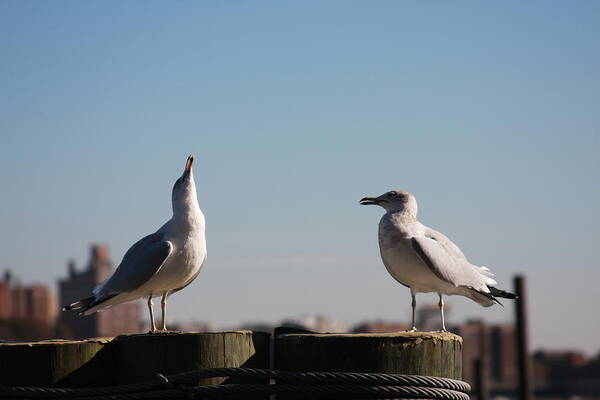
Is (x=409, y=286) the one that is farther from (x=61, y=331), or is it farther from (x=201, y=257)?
(x=61, y=331)

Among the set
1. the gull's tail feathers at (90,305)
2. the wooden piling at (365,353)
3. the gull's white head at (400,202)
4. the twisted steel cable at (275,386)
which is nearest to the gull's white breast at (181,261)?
the gull's tail feathers at (90,305)

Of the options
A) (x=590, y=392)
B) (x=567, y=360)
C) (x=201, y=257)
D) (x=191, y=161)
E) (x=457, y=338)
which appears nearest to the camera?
(x=457, y=338)

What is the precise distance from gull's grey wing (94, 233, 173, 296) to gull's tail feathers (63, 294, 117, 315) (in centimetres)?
4

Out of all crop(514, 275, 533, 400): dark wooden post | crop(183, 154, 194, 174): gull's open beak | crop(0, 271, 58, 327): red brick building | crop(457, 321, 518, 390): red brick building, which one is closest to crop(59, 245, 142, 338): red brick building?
crop(0, 271, 58, 327): red brick building

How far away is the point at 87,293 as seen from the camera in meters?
156

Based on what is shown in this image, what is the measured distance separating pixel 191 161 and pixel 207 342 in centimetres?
282

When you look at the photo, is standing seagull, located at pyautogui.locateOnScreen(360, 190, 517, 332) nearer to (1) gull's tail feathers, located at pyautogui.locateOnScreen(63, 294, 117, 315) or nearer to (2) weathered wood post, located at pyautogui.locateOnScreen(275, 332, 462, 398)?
(1) gull's tail feathers, located at pyautogui.locateOnScreen(63, 294, 117, 315)

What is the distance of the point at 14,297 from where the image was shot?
157 metres

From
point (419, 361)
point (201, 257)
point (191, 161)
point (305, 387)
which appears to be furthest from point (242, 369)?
point (191, 161)

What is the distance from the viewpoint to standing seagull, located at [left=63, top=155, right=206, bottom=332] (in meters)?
5.88

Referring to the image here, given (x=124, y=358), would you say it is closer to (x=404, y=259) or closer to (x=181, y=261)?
(x=181, y=261)

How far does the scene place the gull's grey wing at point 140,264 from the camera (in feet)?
19.2

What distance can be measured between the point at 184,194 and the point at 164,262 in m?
0.43

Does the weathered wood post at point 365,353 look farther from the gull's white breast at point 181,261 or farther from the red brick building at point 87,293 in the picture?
the red brick building at point 87,293
